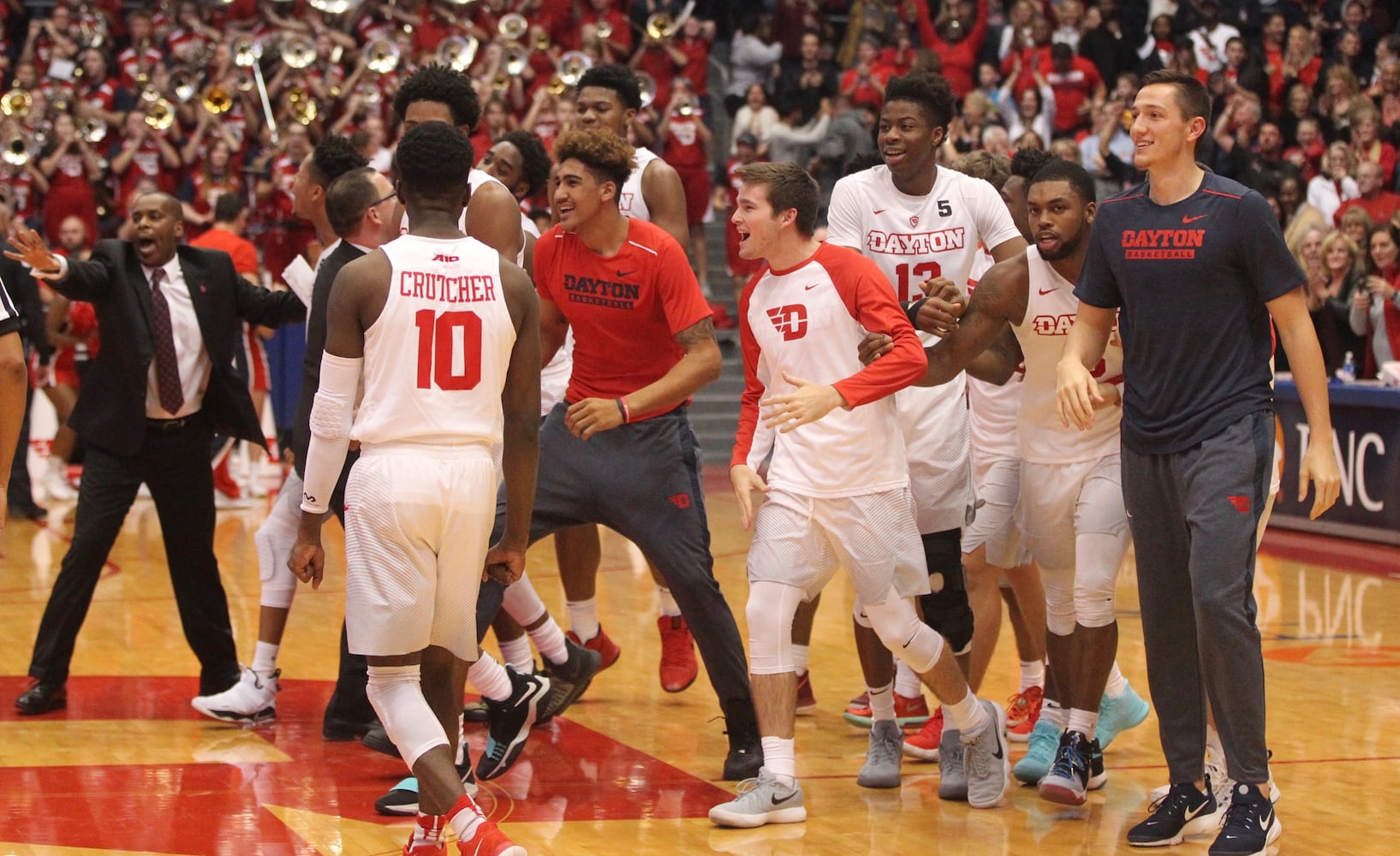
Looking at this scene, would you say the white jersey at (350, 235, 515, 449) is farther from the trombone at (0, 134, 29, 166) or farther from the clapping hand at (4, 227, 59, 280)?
the trombone at (0, 134, 29, 166)

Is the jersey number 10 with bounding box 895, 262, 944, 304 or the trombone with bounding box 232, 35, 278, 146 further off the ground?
the trombone with bounding box 232, 35, 278, 146

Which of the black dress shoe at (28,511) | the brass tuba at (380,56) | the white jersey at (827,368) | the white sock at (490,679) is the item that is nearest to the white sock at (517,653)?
the white sock at (490,679)

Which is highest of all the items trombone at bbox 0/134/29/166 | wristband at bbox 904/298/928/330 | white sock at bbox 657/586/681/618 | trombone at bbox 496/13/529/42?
trombone at bbox 496/13/529/42

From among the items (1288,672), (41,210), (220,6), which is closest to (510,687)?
(1288,672)

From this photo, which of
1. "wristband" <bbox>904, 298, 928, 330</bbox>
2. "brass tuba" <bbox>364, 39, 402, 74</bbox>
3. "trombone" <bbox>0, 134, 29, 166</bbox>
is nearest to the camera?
"wristband" <bbox>904, 298, 928, 330</bbox>

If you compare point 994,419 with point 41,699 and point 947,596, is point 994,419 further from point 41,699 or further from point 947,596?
point 41,699

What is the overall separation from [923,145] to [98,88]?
14.4 metres

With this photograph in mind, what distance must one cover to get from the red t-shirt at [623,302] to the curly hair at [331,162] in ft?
3.53

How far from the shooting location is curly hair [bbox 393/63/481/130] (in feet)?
21.9

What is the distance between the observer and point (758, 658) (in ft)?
18.3

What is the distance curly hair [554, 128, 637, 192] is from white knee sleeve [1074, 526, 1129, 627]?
2018mm

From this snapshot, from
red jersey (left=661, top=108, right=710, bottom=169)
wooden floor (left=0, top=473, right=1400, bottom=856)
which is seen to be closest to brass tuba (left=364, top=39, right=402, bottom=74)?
red jersey (left=661, top=108, right=710, bottom=169)

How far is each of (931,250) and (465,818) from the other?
296cm

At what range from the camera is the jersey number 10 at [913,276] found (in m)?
6.56
